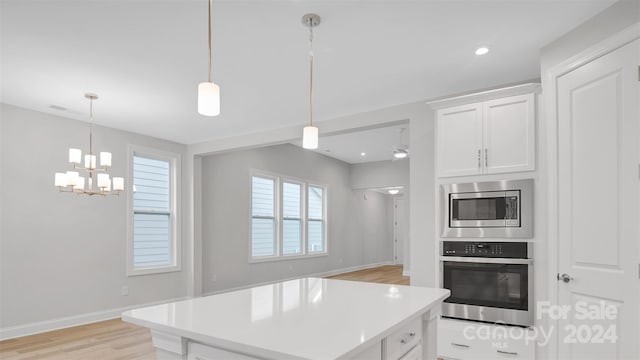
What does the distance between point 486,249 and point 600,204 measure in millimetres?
1061

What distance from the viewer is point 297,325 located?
1550mm

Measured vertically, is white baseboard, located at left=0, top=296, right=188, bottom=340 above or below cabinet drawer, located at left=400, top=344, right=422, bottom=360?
below

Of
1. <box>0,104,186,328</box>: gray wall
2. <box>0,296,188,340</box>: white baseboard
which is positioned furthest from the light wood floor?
<box>0,104,186,328</box>: gray wall

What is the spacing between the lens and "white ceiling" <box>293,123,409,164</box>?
6840mm

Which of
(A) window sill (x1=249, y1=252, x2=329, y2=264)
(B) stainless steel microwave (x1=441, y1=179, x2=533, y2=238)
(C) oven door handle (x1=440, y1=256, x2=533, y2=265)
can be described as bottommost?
(A) window sill (x1=249, y1=252, x2=329, y2=264)

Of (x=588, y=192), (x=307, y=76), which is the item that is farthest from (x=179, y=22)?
(x=588, y=192)

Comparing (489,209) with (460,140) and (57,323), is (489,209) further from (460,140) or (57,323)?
(57,323)

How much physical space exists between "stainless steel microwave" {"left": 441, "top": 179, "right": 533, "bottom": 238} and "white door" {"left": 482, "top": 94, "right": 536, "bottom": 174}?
0.48 ft

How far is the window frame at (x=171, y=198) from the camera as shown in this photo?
563cm

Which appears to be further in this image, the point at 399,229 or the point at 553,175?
the point at 399,229

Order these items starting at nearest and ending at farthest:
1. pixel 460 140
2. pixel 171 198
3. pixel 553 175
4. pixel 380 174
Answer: pixel 553 175, pixel 460 140, pixel 171 198, pixel 380 174

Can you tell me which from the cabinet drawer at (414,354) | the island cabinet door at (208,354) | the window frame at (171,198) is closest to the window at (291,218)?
the window frame at (171,198)

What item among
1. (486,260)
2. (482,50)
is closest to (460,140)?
(482,50)

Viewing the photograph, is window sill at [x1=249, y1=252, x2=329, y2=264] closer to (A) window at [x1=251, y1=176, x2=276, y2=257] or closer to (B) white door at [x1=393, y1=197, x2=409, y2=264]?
(A) window at [x1=251, y1=176, x2=276, y2=257]
